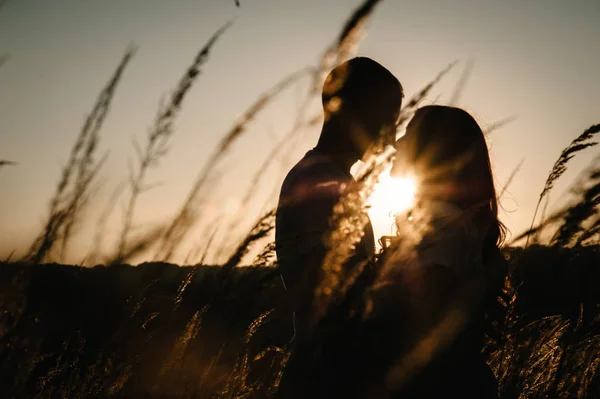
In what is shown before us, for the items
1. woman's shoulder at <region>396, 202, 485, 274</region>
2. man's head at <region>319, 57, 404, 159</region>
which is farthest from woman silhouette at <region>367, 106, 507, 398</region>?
man's head at <region>319, 57, 404, 159</region>

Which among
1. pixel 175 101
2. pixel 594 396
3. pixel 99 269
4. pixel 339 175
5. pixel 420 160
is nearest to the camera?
pixel 99 269

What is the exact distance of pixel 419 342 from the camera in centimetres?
169

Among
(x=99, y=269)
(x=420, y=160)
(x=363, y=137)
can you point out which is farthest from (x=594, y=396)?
(x=99, y=269)

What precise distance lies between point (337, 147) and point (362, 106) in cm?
18

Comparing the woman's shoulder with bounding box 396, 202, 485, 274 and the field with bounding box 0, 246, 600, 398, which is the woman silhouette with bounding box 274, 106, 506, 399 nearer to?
the woman's shoulder with bounding box 396, 202, 485, 274

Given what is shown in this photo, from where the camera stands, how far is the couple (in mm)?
1267

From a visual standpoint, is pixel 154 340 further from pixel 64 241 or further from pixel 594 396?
pixel 594 396

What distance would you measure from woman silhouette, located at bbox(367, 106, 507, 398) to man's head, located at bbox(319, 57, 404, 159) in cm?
15

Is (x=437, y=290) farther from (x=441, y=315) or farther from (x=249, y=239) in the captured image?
(x=249, y=239)

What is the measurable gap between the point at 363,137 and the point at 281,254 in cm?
55

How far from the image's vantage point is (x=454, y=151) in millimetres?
2221

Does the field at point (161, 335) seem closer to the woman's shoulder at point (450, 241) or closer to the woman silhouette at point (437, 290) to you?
the woman silhouette at point (437, 290)

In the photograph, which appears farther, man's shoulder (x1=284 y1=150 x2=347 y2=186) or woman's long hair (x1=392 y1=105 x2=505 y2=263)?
woman's long hair (x1=392 y1=105 x2=505 y2=263)

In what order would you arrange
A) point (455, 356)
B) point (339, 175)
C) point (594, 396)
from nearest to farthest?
point (455, 356) < point (339, 175) < point (594, 396)
